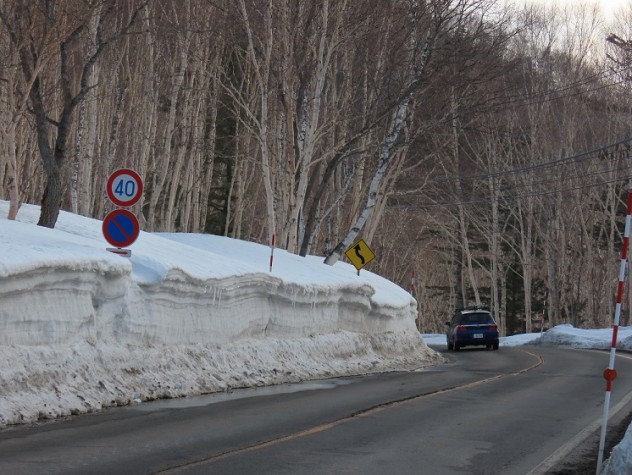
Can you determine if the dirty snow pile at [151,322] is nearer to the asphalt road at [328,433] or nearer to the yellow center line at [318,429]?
the asphalt road at [328,433]

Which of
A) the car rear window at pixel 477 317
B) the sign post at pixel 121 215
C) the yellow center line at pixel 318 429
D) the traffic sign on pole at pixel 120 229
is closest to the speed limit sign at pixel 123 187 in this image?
the sign post at pixel 121 215

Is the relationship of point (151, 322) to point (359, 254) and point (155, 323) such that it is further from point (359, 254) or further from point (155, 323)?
point (359, 254)

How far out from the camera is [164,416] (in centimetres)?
1191

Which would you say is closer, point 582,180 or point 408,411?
point 408,411

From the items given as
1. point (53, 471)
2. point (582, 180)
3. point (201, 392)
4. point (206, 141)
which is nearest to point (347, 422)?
point (201, 392)

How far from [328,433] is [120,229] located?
5.50m

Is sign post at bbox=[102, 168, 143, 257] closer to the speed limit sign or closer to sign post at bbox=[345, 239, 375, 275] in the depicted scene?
the speed limit sign

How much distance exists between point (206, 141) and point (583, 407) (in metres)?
30.7

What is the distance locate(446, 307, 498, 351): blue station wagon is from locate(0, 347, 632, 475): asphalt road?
19.7 meters

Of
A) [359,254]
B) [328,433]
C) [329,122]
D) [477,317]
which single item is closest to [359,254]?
[359,254]

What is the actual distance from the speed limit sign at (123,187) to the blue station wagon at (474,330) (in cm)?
2410

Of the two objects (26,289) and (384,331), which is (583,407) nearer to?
(26,289)

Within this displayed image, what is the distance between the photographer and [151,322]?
15.4 m

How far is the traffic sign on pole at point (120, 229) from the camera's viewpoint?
49.5ft
